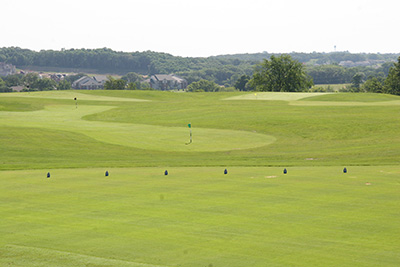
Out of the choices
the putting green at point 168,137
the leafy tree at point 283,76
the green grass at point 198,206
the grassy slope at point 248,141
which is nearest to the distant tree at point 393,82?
the leafy tree at point 283,76

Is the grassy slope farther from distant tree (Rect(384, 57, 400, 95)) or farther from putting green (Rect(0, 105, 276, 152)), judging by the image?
distant tree (Rect(384, 57, 400, 95))

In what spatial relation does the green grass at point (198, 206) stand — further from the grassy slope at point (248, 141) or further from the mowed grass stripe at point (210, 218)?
the grassy slope at point (248, 141)

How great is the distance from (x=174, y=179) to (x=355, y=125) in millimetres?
33326

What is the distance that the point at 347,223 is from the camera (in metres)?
15.7

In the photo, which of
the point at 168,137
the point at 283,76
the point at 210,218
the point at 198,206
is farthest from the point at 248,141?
the point at 283,76

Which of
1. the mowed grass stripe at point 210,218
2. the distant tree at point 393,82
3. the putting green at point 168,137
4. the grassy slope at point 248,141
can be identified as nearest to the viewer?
the mowed grass stripe at point 210,218

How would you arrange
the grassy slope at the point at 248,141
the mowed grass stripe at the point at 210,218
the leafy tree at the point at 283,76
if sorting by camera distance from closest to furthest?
the mowed grass stripe at the point at 210,218 → the grassy slope at the point at 248,141 → the leafy tree at the point at 283,76

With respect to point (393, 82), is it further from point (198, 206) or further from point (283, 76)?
point (198, 206)

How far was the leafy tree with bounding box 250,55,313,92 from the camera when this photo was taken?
147 meters

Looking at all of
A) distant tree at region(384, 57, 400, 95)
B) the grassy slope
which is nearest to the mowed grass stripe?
the grassy slope

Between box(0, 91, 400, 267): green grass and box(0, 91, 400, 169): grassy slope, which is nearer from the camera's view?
box(0, 91, 400, 267): green grass

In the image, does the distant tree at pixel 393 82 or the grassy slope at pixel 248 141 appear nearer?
the grassy slope at pixel 248 141

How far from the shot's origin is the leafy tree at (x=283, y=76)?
147250 mm

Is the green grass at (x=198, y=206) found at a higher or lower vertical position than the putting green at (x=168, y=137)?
higher
